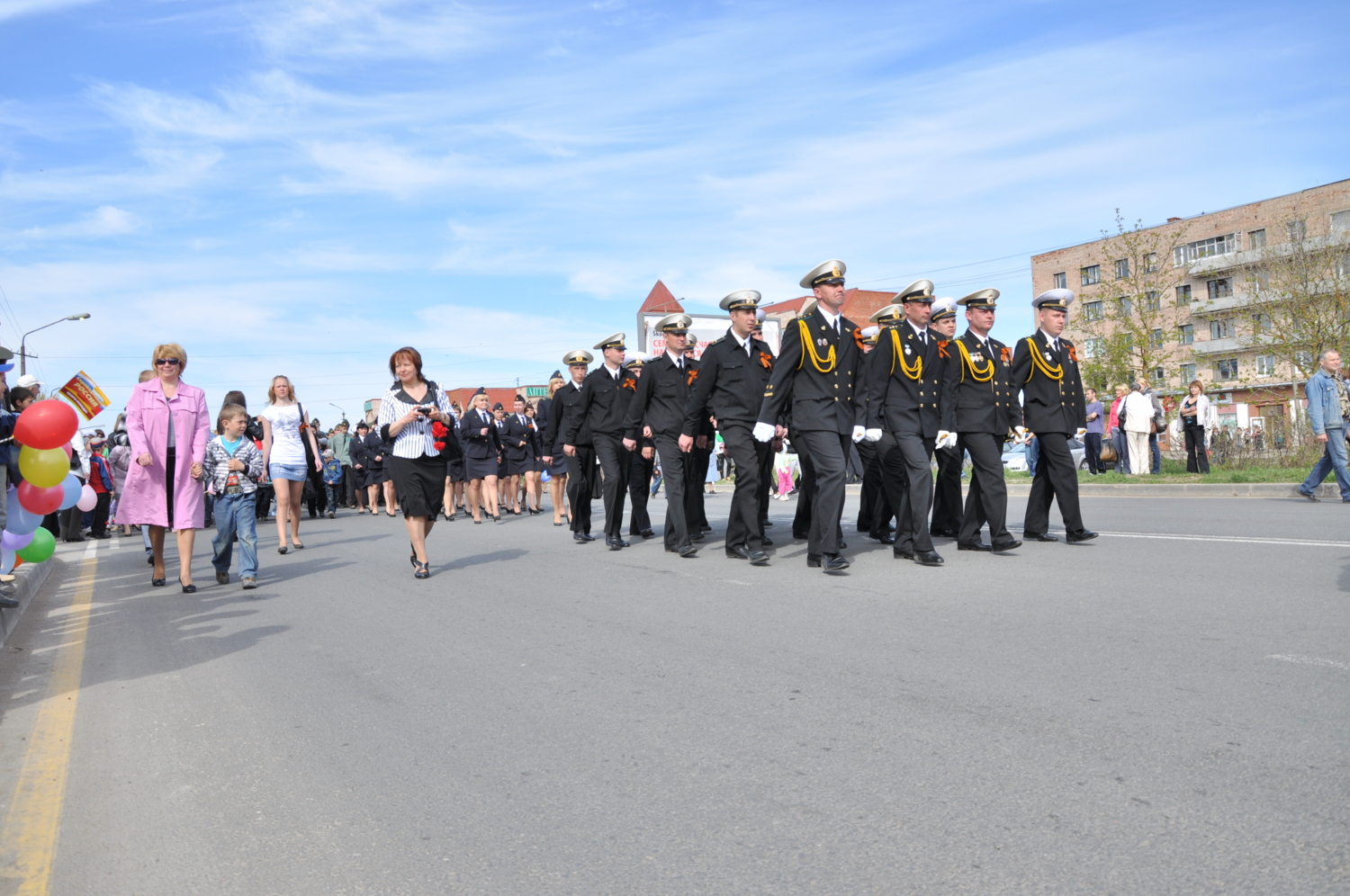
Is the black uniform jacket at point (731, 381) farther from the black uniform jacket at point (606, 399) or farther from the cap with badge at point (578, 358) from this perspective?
the cap with badge at point (578, 358)

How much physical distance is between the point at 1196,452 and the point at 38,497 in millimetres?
18428

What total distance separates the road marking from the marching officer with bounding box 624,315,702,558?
5.79 metres

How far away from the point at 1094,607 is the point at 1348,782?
2964mm

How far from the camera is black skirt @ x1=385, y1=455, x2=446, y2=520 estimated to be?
30.3ft

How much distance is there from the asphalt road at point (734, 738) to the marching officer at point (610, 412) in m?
3.42

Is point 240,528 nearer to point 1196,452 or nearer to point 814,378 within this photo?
point 814,378

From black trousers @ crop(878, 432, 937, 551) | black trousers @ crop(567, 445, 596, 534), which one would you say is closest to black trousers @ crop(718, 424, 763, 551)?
black trousers @ crop(878, 432, 937, 551)

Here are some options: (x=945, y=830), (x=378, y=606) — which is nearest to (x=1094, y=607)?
(x=945, y=830)

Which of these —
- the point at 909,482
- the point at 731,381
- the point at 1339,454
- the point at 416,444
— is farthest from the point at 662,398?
the point at 1339,454

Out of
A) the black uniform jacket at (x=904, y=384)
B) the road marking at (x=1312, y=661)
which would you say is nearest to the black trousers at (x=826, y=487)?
the black uniform jacket at (x=904, y=384)

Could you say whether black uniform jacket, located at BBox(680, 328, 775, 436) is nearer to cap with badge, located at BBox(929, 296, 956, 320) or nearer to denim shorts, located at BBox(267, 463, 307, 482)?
cap with badge, located at BBox(929, 296, 956, 320)

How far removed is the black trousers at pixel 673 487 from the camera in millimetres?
10039

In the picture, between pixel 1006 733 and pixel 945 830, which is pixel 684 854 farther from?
pixel 1006 733

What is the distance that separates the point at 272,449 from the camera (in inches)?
494
